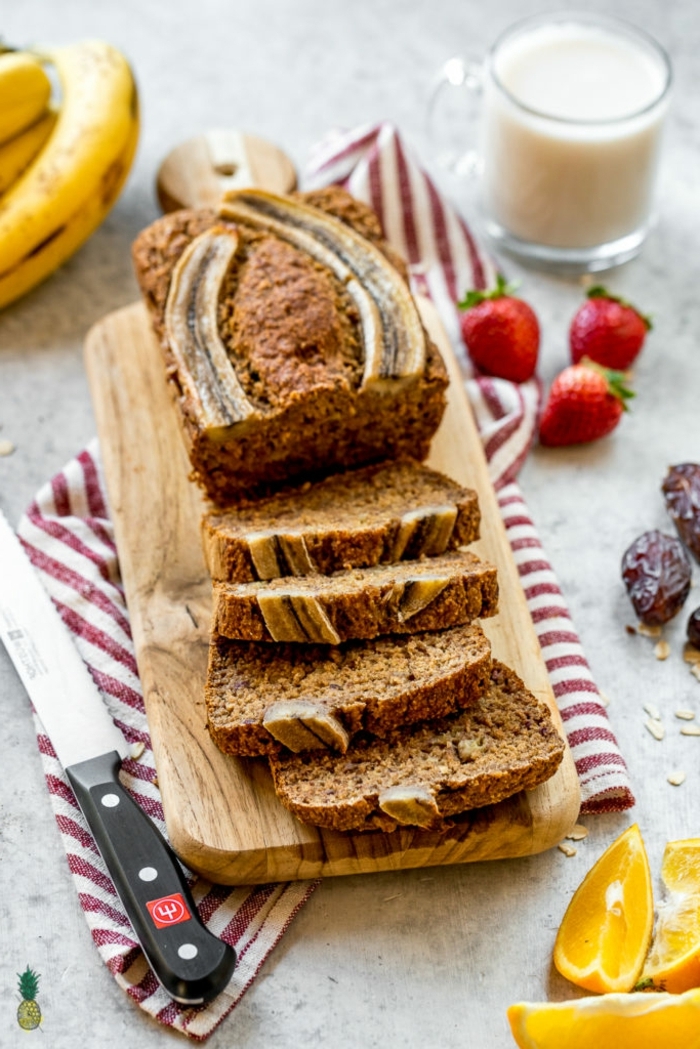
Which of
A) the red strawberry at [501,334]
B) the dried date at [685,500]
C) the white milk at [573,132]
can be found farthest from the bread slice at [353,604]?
the white milk at [573,132]

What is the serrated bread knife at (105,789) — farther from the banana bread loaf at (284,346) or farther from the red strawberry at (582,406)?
the red strawberry at (582,406)

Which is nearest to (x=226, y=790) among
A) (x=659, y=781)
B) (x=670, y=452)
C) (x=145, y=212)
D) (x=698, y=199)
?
(x=659, y=781)

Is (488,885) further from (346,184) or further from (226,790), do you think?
(346,184)

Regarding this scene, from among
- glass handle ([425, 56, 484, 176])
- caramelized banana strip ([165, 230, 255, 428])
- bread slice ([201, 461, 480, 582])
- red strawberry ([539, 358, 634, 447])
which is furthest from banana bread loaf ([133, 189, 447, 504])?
glass handle ([425, 56, 484, 176])

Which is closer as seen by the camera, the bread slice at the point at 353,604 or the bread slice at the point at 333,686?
the bread slice at the point at 333,686

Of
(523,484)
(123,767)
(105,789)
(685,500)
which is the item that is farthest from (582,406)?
(105,789)

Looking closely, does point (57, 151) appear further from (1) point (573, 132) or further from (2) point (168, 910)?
(2) point (168, 910)
